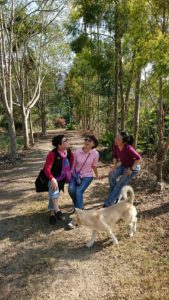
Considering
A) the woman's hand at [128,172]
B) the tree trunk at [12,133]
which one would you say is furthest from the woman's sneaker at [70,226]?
the tree trunk at [12,133]

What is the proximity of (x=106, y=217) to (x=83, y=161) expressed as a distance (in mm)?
1222

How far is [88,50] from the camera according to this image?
463 inches

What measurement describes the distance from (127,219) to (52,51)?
15959mm

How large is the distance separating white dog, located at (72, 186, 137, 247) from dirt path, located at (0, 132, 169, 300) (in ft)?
0.77

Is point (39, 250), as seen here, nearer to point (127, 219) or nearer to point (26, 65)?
point (127, 219)

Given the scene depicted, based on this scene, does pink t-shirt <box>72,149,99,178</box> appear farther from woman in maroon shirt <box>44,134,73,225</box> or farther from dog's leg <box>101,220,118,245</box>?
dog's leg <box>101,220,118,245</box>

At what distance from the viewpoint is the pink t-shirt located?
5.83m

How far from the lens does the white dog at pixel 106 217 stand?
491 cm

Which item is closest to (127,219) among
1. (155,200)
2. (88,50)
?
(155,200)

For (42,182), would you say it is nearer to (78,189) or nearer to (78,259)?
(78,189)

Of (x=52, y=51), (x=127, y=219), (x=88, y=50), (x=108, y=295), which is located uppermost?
(x=52, y=51)

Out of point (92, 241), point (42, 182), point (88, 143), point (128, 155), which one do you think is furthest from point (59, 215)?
point (128, 155)

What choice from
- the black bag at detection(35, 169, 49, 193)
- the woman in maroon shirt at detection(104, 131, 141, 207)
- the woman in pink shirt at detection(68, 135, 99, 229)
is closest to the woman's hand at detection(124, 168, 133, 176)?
the woman in maroon shirt at detection(104, 131, 141, 207)

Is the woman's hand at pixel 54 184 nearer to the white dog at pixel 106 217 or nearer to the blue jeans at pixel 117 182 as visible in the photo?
the white dog at pixel 106 217
